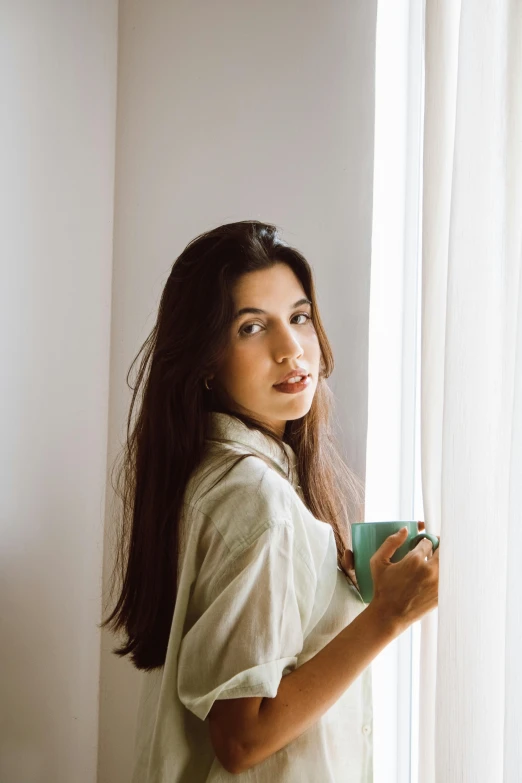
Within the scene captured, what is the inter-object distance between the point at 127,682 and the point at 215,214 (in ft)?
3.04

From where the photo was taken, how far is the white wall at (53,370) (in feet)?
4.42

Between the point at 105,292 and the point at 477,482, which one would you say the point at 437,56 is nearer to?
the point at 477,482

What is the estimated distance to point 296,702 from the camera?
0.88 m

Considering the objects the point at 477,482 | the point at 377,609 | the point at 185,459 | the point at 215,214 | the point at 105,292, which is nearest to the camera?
the point at 477,482

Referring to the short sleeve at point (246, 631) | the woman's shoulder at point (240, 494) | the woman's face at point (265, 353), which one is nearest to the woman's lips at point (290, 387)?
the woman's face at point (265, 353)

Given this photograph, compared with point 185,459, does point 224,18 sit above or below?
above

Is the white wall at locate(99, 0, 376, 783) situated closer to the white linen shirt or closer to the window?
the window

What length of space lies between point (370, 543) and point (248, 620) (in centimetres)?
22

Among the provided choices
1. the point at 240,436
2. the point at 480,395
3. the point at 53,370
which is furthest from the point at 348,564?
the point at 53,370

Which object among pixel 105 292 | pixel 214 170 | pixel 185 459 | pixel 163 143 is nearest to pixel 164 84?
pixel 163 143

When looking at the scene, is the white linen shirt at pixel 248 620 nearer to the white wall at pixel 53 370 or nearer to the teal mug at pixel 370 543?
the teal mug at pixel 370 543

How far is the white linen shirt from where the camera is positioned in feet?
2.79

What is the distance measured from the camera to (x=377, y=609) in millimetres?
934

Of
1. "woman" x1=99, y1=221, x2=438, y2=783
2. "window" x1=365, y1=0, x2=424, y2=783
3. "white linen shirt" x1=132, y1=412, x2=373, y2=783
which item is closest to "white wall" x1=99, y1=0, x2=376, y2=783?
"window" x1=365, y1=0, x2=424, y2=783
